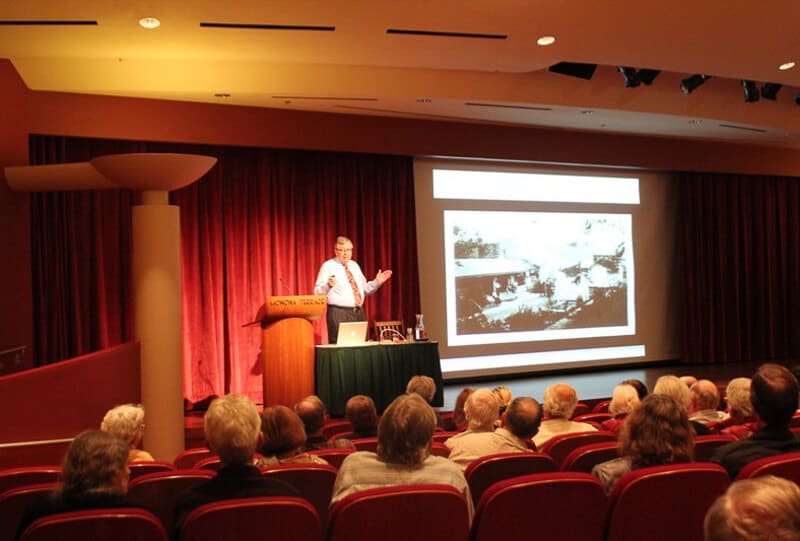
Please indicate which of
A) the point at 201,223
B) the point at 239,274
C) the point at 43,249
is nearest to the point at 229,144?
the point at 201,223

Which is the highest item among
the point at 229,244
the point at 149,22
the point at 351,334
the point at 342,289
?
the point at 149,22

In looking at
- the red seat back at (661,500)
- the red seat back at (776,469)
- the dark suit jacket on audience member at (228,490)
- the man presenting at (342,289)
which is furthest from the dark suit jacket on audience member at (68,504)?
the man presenting at (342,289)

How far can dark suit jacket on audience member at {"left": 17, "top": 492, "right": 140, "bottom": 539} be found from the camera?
2.10 meters

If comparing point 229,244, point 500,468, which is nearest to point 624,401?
point 500,468

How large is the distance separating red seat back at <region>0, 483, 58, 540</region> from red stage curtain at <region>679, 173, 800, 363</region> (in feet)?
35.4

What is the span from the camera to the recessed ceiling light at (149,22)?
5.70 meters

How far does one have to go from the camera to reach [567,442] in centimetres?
336

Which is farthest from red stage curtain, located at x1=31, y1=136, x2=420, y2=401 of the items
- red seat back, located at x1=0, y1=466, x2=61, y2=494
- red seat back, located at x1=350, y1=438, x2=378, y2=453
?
red seat back, located at x1=0, y1=466, x2=61, y2=494

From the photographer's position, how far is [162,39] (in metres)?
6.27

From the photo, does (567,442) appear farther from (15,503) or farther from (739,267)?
(739,267)

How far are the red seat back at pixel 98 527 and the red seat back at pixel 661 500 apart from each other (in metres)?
1.32

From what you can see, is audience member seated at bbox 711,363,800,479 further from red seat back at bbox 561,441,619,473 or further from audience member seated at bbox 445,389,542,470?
audience member seated at bbox 445,389,542,470

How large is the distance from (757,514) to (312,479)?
1.73 metres

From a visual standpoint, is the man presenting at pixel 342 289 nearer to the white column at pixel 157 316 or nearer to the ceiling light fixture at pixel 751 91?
the white column at pixel 157 316
